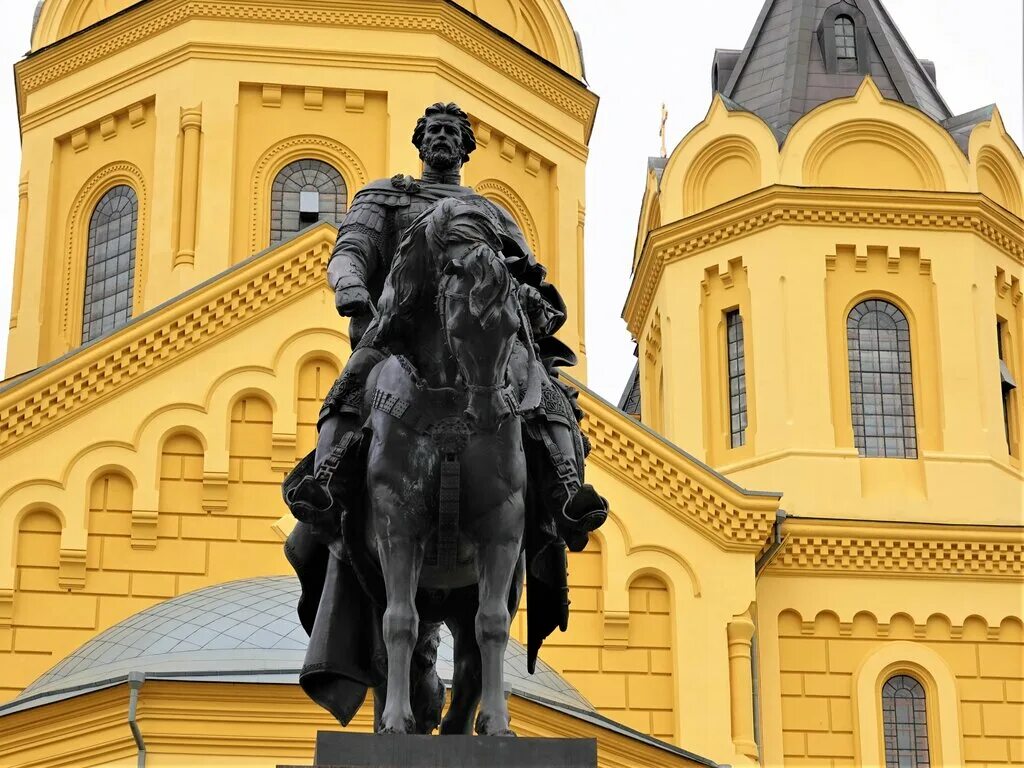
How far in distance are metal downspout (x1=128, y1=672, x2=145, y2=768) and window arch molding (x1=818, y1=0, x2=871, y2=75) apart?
14525mm

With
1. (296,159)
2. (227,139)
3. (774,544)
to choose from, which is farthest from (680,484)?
(227,139)

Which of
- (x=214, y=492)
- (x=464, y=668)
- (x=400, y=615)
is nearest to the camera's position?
(x=400, y=615)

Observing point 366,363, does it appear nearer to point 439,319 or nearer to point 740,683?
point 439,319

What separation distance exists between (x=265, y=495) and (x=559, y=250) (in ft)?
24.9

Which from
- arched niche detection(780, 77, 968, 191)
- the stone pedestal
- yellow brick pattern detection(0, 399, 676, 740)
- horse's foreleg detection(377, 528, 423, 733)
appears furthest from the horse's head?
arched niche detection(780, 77, 968, 191)

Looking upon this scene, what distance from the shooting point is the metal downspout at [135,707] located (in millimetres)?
19656

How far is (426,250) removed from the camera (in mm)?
8773

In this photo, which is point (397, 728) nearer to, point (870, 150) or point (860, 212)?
point (860, 212)

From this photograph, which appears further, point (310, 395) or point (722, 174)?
point (722, 174)

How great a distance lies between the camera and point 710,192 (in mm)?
29625

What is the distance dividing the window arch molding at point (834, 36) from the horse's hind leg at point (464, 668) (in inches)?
868

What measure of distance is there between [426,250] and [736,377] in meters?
20.1

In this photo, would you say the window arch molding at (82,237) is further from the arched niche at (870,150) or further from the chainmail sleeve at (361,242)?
the chainmail sleeve at (361,242)

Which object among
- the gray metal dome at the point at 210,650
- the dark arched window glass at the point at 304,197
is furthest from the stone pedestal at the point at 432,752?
the dark arched window glass at the point at 304,197
